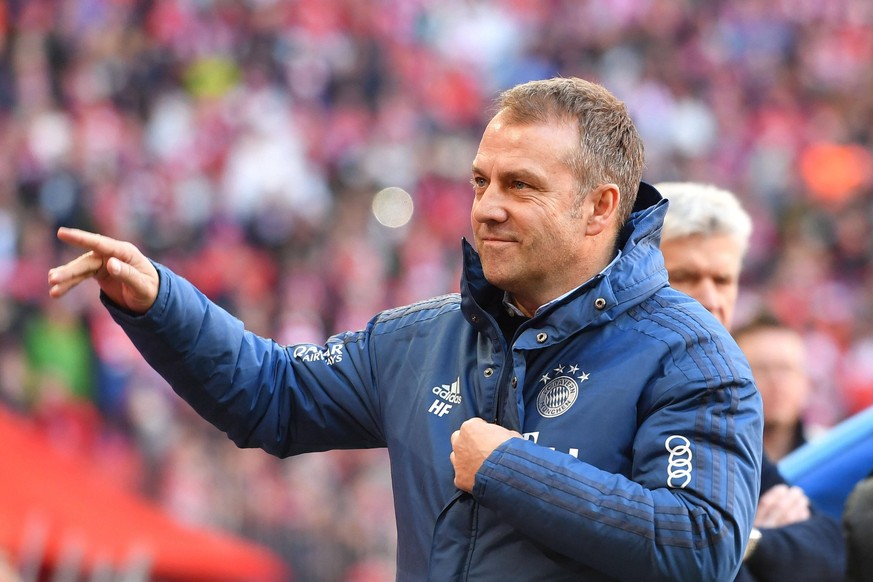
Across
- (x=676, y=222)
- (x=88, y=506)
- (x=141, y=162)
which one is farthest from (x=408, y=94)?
(x=676, y=222)

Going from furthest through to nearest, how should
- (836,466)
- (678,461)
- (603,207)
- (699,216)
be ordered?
(699,216) → (836,466) → (603,207) → (678,461)

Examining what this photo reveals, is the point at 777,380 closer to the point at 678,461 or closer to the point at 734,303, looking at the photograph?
the point at 734,303

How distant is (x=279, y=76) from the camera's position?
13.4 metres

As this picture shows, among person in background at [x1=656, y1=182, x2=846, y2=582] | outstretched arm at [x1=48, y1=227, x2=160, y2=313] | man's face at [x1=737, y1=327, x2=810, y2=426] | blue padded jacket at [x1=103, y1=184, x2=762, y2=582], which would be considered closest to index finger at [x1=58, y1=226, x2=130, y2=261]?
outstretched arm at [x1=48, y1=227, x2=160, y2=313]

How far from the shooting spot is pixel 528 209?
2508 mm

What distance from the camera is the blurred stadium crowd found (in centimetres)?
941

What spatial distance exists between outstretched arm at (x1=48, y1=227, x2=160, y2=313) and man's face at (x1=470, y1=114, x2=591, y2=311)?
24.7 inches

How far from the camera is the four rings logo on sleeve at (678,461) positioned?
225 centimetres

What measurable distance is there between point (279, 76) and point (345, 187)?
149cm

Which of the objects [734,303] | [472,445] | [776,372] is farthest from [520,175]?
[776,372]

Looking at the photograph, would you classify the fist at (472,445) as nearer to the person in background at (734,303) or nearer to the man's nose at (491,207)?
the man's nose at (491,207)

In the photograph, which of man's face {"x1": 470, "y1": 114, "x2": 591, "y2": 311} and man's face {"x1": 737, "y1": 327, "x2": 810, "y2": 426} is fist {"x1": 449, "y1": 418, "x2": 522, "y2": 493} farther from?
man's face {"x1": 737, "y1": 327, "x2": 810, "y2": 426}

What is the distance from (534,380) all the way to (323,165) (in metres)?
10.5

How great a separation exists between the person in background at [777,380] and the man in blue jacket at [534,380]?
5.68ft
